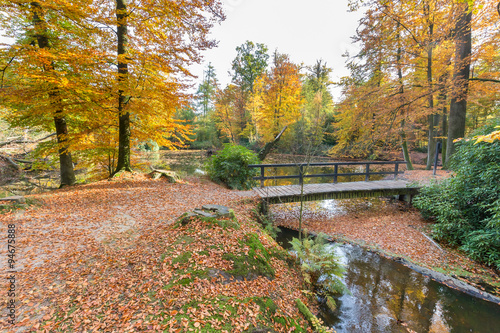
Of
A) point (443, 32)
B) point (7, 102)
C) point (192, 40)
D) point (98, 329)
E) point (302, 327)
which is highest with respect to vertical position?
point (443, 32)

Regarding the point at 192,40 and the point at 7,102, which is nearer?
the point at 7,102

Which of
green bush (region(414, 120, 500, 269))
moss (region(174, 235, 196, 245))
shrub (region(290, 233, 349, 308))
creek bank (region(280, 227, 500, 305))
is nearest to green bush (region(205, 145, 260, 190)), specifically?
creek bank (region(280, 227, 500, 305))

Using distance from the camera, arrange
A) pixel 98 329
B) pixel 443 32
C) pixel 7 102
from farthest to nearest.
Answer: pixel 443 32, pixel 7 102, pixel 98 329

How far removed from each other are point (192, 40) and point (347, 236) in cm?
870

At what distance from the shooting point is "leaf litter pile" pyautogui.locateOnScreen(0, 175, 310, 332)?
2.15 m

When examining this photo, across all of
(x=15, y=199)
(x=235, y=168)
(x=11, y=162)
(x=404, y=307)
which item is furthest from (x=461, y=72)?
(x=11, y=162)

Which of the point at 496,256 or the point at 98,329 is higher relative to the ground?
the point at 98,329

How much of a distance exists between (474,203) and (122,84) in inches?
434

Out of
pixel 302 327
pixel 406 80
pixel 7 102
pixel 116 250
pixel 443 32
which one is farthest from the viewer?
pixel 406 80

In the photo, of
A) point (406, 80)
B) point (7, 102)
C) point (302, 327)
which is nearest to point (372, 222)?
point (302, 327)

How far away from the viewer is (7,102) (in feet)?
20.5

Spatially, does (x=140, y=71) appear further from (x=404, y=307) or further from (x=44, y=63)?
(x=404, y=307)

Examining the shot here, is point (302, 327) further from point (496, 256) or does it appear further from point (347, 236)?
point (496, 256)

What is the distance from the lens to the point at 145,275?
2.77 m
